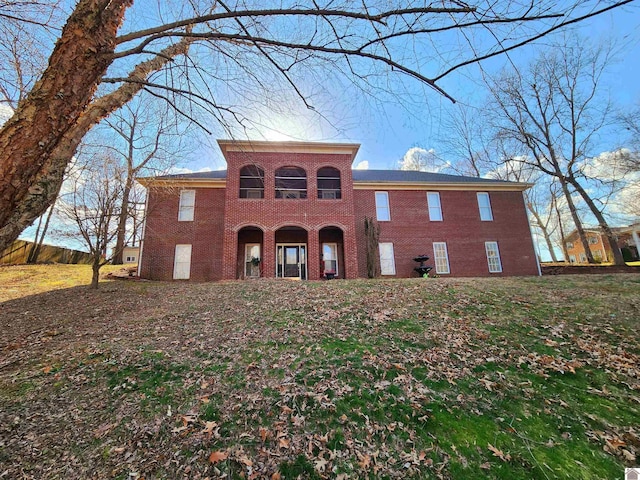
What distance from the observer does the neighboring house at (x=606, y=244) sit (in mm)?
24255

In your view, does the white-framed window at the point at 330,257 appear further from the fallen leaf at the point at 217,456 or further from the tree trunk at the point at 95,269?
the fallen leaf at the point at 217,456

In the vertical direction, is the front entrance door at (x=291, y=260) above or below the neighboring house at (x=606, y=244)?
below

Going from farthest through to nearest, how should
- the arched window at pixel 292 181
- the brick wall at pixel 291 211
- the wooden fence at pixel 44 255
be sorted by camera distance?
1. the wooden fence at pixel 44 255
2. the arched window at pixel 292 181
3. the brick wall at pixel 291 211

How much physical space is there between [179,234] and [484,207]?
56.7 feet

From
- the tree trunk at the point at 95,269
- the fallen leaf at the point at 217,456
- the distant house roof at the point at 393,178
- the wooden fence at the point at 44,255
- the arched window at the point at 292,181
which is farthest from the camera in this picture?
the distant house roof at the point at 393,178

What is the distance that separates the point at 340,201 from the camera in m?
14.4

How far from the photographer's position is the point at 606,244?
33.2m

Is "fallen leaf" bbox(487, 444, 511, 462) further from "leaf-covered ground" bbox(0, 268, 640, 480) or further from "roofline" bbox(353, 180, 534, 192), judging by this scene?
"roofline" bbox(353, 180, 534, 192)

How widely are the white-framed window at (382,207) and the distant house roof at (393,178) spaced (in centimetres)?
73

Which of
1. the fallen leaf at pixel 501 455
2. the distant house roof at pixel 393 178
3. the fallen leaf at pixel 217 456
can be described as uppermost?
the distant house roof at pixel 393 178

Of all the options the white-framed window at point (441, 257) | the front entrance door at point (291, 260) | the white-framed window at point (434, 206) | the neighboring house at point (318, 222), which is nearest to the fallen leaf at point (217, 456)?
the neighboring house at point (318, 222)

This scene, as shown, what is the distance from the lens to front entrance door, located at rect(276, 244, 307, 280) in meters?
15.5

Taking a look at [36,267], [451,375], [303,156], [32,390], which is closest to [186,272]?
[36,267]

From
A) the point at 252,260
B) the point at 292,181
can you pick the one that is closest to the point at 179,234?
the point at 252,260
